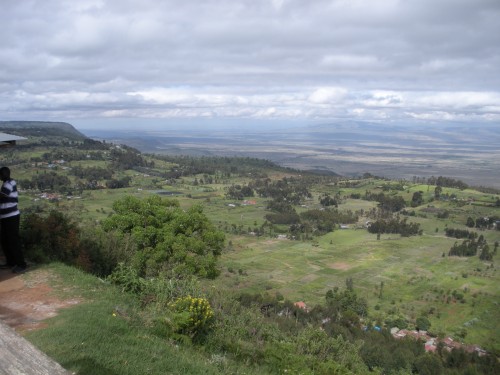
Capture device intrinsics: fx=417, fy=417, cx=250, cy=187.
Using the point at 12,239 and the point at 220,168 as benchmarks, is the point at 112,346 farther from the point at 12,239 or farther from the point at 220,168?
the point at 220,168

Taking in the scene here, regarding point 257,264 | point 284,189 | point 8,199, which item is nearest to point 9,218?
point 8,199

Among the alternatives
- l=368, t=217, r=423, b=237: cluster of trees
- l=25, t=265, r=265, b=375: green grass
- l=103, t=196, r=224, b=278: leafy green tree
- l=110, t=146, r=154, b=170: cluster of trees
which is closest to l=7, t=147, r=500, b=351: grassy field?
l=368, t=217, r=423, b=237: cluster of trees

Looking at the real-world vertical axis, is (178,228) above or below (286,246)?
above

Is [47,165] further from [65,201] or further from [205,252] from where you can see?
[205,252]

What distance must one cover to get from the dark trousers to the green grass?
1.35 metres

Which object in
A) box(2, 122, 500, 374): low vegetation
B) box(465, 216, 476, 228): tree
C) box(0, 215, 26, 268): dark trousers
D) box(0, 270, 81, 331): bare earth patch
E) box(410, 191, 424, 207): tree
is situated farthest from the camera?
box(410, 191, 424, 207): tree

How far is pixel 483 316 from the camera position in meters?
40.2

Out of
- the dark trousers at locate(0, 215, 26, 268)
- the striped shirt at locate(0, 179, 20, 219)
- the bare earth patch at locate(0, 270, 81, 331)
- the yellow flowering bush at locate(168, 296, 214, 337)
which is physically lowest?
the yellow flowering bush at locate(168, 296, 214, 337)

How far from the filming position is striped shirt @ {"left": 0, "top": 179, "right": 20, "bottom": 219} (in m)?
6.86

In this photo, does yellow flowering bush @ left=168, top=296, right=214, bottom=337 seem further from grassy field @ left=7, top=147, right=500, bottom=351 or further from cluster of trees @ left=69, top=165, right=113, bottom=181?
cluster of trees @ left=69, top=165, right=113, bottom=181

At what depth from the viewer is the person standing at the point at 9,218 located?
6.86 meters

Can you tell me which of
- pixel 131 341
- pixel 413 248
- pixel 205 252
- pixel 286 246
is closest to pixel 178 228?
pixel 205 252

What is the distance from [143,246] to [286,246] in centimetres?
5245

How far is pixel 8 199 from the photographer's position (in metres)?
6.87
